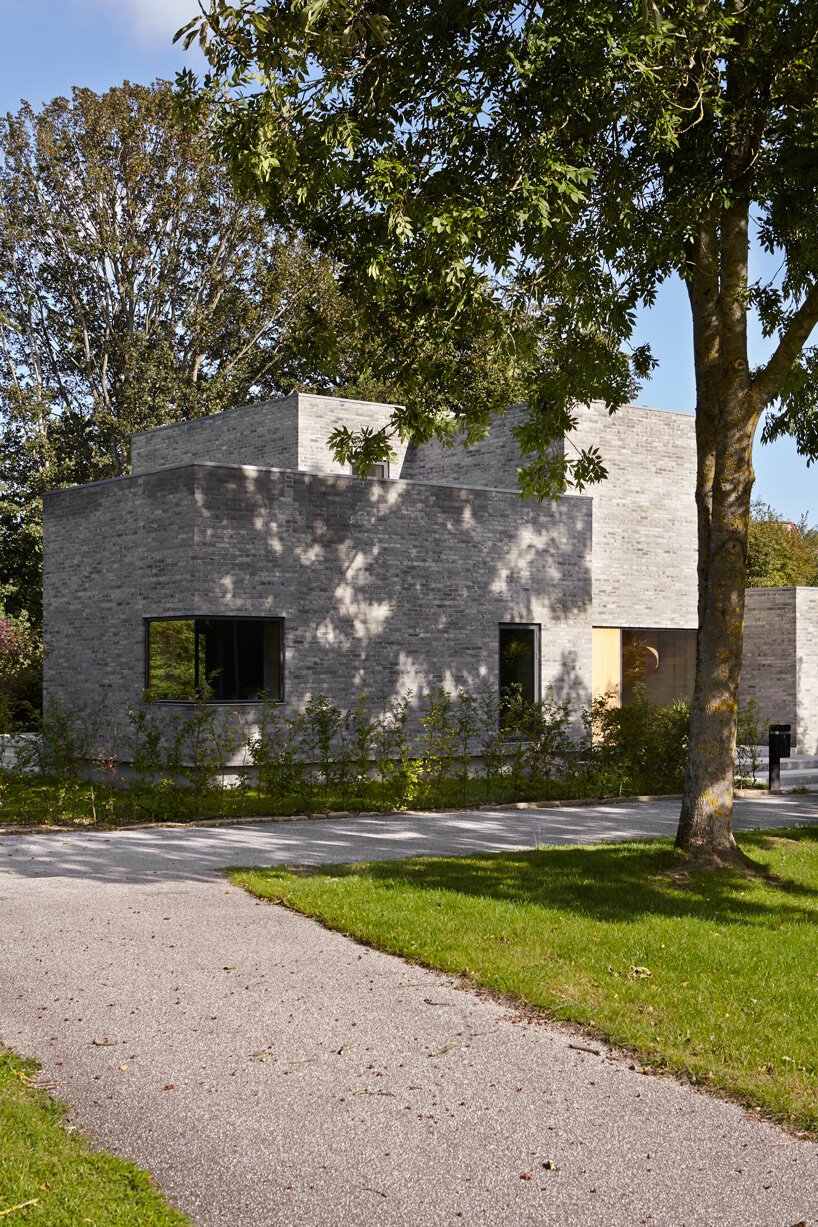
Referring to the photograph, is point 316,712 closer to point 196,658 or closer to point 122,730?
point 196,658

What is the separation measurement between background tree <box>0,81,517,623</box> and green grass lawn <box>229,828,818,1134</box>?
2357 cm

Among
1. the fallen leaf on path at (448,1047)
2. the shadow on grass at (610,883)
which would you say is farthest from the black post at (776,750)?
the fallen leaf on path at (448,1047)

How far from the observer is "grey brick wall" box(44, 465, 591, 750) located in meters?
17.3

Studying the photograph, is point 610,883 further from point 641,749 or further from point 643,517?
point 643,517

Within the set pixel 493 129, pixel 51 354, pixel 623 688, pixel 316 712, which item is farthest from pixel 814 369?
pixel 51 354

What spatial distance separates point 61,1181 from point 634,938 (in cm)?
458

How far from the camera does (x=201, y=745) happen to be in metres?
14.7

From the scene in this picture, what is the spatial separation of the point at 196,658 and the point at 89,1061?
11.6 metres

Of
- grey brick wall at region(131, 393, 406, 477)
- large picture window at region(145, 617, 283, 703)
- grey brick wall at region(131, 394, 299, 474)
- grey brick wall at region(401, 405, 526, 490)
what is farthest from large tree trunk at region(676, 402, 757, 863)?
grey brick wall at region(131, 394, 299, 474)

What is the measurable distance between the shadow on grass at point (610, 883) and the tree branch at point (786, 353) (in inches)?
167

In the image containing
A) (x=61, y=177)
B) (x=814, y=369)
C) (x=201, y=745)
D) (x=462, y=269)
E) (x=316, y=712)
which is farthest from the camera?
(x=61, y=177)

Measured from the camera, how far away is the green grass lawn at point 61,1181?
159 inches

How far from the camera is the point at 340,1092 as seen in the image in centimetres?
525

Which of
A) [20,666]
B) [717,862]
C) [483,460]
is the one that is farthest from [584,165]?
[20,666]
